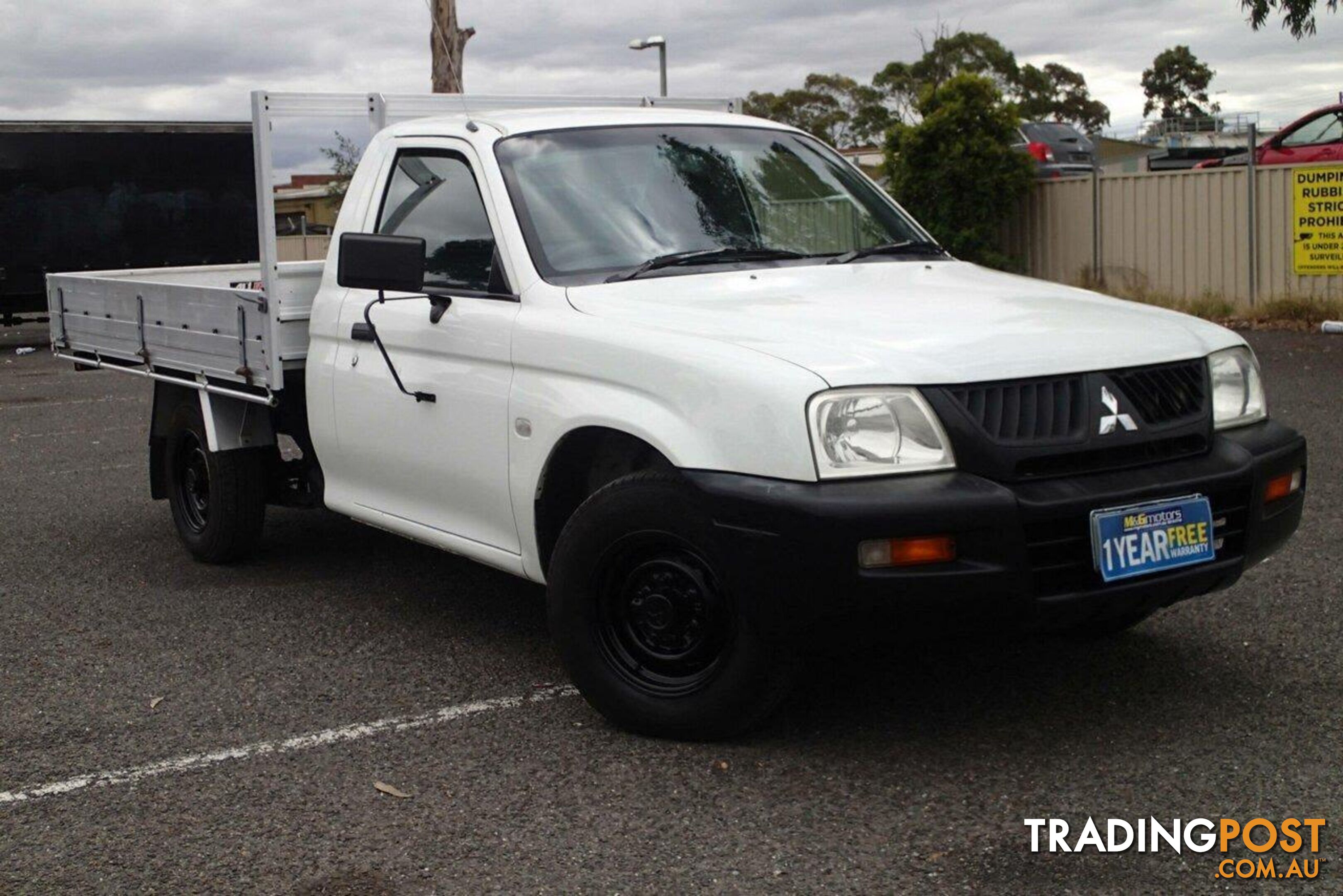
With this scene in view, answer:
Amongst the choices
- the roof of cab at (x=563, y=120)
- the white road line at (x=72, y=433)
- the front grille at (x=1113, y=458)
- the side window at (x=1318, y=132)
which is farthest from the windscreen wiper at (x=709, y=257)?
the side window at (x=1318, y=132)

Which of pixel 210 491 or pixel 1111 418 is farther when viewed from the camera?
pixel 210 491

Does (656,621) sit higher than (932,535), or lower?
lower

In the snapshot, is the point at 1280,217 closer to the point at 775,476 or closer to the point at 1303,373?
the point at 1303,373

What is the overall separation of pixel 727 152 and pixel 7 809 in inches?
123

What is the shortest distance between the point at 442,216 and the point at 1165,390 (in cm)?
253

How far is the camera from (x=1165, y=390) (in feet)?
13.9

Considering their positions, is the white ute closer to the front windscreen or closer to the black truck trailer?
the front windscreen

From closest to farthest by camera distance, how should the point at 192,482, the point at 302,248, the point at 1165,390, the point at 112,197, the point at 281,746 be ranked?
the point at 1165,390
the point at 281,746
the point at 302,248
the point at 192,482
the point at 112,197

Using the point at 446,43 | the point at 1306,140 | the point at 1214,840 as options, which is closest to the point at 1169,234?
the point at 1306,140

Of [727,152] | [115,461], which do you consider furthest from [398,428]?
[115,461]

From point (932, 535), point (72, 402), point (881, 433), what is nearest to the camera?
point (932, 535)

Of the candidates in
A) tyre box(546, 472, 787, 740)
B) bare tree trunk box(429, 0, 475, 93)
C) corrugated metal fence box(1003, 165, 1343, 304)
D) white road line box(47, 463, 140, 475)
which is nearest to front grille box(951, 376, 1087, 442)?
tyre box(546, 472, 787, 740)

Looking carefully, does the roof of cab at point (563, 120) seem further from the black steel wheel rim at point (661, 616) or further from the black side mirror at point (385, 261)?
the black steel wheel rim at point (661, 616)

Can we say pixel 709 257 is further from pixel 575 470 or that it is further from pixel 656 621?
pixel 656 621
